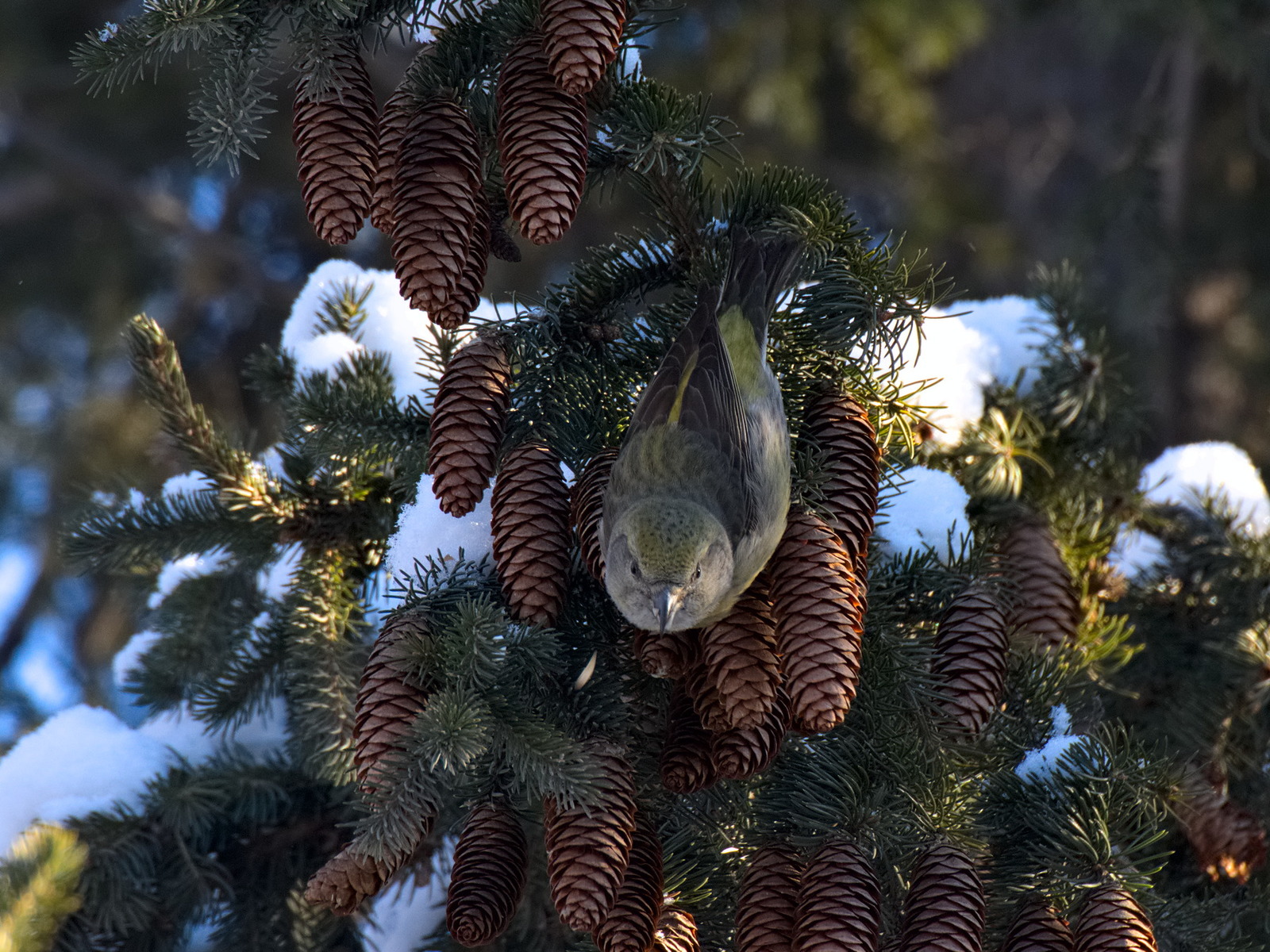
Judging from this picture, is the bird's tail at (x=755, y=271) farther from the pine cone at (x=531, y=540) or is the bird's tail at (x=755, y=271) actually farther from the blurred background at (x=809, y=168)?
the blurred background at (x=809, y=168)

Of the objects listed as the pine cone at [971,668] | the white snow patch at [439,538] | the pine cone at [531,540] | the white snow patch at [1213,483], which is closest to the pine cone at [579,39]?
the pine cone at [531,540]

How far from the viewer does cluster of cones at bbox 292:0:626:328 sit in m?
1.97

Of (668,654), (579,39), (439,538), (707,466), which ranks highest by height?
(579,39)

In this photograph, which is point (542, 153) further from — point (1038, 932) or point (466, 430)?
point (1038, 932)

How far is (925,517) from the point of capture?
2.53 metres

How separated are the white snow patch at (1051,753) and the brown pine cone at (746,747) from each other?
51cm

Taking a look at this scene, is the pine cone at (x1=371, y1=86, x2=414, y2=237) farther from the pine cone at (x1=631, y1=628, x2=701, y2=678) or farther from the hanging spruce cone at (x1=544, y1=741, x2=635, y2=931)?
the hanging spruce cone at (x1=544, y1=741, x2=635, y2=931)

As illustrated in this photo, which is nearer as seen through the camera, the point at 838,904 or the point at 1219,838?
the point at 838,904

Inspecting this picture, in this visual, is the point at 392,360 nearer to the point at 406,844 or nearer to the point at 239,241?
the point at 406,844

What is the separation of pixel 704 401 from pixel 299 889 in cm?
148

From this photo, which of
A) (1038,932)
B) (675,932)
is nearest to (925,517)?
(1038,932)

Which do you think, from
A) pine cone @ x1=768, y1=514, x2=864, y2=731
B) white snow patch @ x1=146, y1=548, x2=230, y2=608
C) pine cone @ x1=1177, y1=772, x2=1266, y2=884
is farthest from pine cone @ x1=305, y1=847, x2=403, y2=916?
pine cone @ x1=1177, y1=772, x2=1266, y2=884

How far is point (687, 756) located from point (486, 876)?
1.28ft

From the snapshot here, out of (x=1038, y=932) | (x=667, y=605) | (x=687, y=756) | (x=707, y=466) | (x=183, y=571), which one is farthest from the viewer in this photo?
(x=183, y=571)
